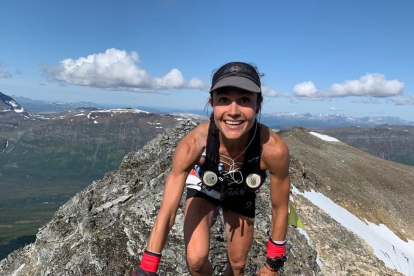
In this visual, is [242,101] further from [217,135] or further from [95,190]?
[95,190]

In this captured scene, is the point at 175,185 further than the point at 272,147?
No

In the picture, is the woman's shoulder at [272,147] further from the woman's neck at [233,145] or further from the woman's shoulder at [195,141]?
the woman's shoulder at [195,141]

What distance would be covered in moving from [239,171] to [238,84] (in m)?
2.05

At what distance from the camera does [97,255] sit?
428 inches

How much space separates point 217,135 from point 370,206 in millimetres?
41949

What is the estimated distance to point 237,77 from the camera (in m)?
5.78

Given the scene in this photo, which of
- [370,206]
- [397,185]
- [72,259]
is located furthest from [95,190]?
[397,185]

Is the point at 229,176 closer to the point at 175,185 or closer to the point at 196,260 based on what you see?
the point at 175,185

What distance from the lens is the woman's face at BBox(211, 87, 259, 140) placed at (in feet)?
19.3

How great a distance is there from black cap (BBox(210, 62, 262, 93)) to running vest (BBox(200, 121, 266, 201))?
1.04 meters

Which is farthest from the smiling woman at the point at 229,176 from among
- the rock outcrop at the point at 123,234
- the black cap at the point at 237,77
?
the rock outcrop at the point at 123,234

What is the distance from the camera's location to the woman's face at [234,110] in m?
5.88

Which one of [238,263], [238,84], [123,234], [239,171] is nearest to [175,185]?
[239,171]

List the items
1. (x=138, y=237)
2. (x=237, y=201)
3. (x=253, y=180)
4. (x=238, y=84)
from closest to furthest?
(x=238, y=84), (x=253, y=180), (x=237, y=201), (x=138, y=237)
